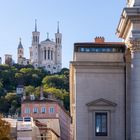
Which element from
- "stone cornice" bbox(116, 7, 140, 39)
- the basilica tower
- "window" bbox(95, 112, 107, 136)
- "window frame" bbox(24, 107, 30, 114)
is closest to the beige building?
"window" bbox(95, 112, 107, 136)

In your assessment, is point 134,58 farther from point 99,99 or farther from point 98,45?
point 98,45

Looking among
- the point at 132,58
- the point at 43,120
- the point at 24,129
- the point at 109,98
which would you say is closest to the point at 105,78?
the point at 109,98

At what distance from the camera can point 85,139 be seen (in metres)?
67.6

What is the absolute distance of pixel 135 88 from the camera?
6234cm

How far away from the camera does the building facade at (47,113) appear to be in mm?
159500

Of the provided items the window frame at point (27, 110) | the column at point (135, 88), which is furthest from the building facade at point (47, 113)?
the column at point (135, 88)

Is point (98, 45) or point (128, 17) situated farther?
point (98, 45)

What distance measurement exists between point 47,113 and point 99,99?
316ft

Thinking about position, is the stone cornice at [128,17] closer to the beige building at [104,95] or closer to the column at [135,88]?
the beige building at [104,95]

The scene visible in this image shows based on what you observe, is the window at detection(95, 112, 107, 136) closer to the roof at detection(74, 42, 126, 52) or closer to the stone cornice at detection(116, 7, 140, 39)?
the roof at detection(74, 42, 126, 52)

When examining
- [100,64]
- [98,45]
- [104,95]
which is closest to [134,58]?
[100,64]

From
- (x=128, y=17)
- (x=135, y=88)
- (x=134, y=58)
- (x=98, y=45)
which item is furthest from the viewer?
(x=98, y=45)

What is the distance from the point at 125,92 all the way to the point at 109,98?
1441 mm

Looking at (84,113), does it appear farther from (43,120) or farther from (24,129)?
(43,120)
